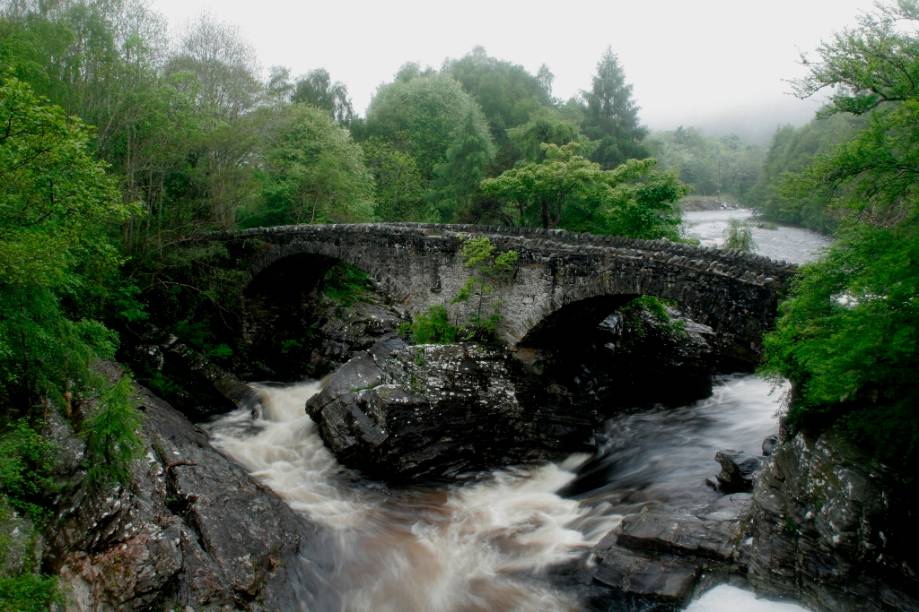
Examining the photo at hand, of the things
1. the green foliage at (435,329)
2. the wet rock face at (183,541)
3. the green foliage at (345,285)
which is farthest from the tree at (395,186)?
the wet rock face at (183,541)

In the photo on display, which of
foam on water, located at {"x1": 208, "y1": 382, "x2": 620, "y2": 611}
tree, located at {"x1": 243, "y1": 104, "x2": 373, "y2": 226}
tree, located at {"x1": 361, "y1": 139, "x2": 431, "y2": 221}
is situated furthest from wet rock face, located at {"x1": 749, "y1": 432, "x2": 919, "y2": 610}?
tree, located at {"x1": 361, "y1": 139, "x2": 431, "y2": 221}

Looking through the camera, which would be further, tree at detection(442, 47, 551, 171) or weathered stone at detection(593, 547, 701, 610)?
tree at detection(442, 47, 551, 171)

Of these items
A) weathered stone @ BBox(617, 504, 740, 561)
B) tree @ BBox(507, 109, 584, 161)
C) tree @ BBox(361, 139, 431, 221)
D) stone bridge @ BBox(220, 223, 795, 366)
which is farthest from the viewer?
tree @ BBox(361, 139, 431, 221)

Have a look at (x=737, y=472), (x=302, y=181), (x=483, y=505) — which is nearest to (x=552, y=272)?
(x=483, y=505)

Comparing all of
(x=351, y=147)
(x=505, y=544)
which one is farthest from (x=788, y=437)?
(x=351, y=147)

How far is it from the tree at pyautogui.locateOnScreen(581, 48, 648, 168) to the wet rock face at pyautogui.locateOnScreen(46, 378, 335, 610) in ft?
118

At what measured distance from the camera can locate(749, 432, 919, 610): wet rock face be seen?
6.94 meters

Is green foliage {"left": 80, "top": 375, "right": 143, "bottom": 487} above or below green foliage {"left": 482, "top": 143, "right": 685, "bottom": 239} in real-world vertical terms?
below

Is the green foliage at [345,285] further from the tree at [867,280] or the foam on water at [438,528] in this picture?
the tree at [867,280]

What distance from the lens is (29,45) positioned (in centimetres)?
1344

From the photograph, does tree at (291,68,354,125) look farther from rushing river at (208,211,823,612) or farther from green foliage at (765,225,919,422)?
green foliage at (765,225,919,422)

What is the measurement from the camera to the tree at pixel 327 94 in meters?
40.5

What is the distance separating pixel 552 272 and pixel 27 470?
11115 mm

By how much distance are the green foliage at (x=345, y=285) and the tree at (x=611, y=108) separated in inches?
894
